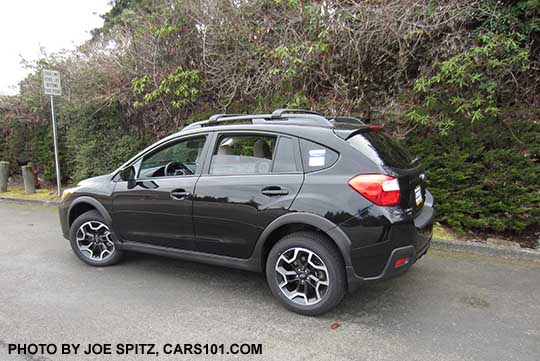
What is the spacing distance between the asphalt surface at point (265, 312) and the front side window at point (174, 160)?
45.5 inches

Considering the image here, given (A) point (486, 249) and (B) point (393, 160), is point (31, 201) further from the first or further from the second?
(A) point (486, 249)

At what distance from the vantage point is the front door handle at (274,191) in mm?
3090

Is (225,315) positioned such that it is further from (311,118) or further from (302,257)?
(311,118)

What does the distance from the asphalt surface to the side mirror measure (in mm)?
1098

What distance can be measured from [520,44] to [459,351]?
430 cm

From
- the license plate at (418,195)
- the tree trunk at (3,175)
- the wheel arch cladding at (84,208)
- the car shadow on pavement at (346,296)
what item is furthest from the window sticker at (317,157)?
the tree trunk at (3,175)

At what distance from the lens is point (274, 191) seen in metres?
3.12

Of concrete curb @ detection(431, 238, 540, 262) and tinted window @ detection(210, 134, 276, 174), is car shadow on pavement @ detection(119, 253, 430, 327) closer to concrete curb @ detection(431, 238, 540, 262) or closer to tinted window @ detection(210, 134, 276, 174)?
concrete curb @ detection(431, 238, 540, 262)

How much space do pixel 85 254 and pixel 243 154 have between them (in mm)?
2439

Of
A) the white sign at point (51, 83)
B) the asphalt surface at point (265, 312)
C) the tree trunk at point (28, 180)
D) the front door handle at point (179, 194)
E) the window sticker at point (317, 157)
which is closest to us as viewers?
the asphalt surface at point (265, 312)

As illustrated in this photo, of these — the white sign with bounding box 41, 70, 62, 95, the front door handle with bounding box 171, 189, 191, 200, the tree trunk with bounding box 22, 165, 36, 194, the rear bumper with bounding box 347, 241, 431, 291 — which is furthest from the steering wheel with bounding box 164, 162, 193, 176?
the tree trunk with bounding box 22, 165, 36, 194

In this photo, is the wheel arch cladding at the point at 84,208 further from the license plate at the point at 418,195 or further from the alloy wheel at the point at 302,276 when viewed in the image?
the license plate at the point at 418,195

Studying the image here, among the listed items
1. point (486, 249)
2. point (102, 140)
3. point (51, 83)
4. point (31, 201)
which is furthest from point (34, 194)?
point (486, 249)

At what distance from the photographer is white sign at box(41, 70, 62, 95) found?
7.79 metres
